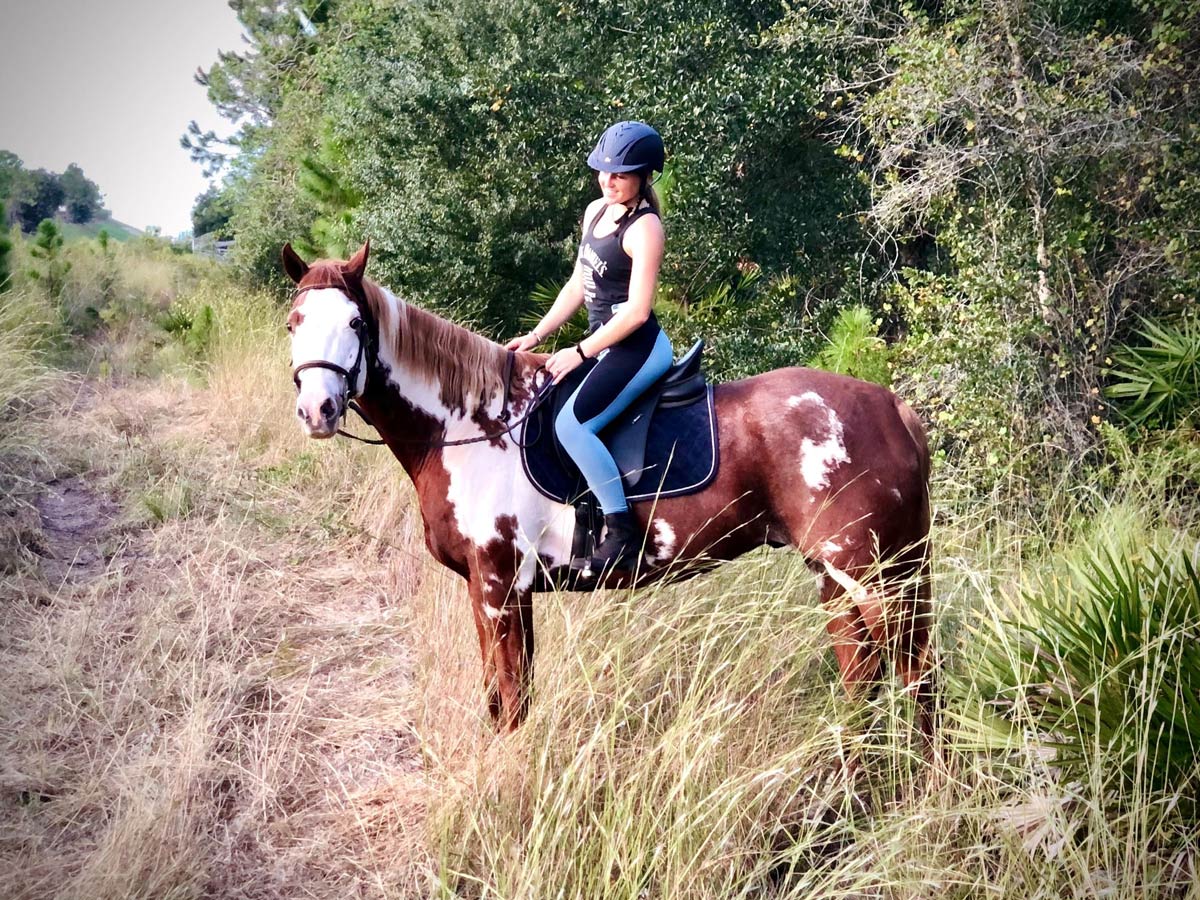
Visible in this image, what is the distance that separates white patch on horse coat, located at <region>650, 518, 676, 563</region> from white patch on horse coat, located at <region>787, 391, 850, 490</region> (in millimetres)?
568

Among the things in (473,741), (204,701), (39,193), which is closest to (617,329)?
(473,741)

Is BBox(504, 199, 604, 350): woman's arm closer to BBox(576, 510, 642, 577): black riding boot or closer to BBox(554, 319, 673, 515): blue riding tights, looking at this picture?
BBox(554, 319, 673, 515): blue riding tights

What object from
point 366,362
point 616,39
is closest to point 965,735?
point 366,362

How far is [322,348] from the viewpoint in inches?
127

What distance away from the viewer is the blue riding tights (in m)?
3.53

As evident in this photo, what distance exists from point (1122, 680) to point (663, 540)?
1649mm

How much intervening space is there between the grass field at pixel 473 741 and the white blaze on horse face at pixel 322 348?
115cm

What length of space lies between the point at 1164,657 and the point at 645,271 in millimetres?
2175

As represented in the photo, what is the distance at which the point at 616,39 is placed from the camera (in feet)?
35.0

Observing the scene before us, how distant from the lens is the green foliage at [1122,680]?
9.23 ft

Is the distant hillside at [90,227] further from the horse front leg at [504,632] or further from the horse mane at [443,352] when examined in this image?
the horse front leg at [504,632]

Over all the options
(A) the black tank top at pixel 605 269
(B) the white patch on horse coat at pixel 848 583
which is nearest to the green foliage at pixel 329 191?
(A) the black tank top at pixel 605 269

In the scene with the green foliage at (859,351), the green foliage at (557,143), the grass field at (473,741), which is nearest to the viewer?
the grass field at (473,741)

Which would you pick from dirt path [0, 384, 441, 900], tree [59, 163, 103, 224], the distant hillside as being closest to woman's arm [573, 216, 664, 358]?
dirt path [0, 384, 441, 900]
